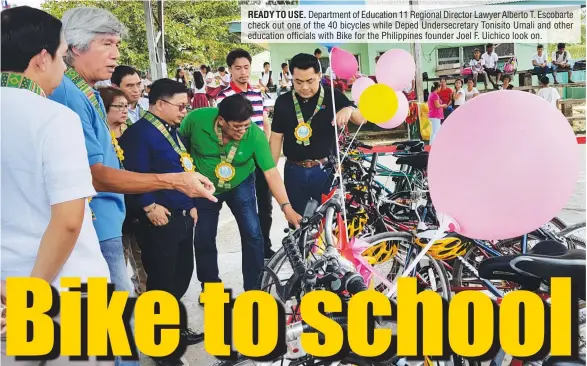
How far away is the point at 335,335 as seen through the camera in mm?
1567

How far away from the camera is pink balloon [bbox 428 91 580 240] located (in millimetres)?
1688

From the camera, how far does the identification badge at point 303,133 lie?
12.0ft

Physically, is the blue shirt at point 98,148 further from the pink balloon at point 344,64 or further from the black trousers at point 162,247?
the pink balloon at point 344,64

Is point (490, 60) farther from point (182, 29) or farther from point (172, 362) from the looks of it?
point (172, 362)

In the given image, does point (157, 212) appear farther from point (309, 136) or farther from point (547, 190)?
point (547, 190)

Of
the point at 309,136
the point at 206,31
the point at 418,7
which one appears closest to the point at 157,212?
the point at 309,136

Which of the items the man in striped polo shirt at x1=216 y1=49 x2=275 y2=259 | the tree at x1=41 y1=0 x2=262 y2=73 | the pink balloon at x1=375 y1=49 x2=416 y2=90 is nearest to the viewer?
the pink balloon at x1=375 y1=49 x2=416 y2=90

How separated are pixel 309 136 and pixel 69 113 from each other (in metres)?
2.37

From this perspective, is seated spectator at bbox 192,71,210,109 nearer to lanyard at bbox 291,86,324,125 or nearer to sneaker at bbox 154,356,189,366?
lanyard at bbox 291,86,324,125

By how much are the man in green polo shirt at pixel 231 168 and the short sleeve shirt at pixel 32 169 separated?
1692mm

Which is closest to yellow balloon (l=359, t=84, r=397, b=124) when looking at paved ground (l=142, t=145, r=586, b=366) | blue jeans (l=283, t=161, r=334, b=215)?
blue jeans (l=283, t=161, r=334, b=215)

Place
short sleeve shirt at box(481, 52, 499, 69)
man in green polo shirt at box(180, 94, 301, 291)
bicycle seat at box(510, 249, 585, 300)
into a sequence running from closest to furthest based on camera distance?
bicycle seat at box(510, 249, 585, 300) → man in green polo shirt at box(180, 94, 301, 291) → short sleeve shirt at box(481, 52, 499, 69)

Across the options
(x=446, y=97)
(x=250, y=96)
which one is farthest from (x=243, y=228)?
(x=446, y=97)

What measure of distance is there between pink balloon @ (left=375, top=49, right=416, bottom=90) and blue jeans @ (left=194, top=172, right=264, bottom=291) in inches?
58.4
